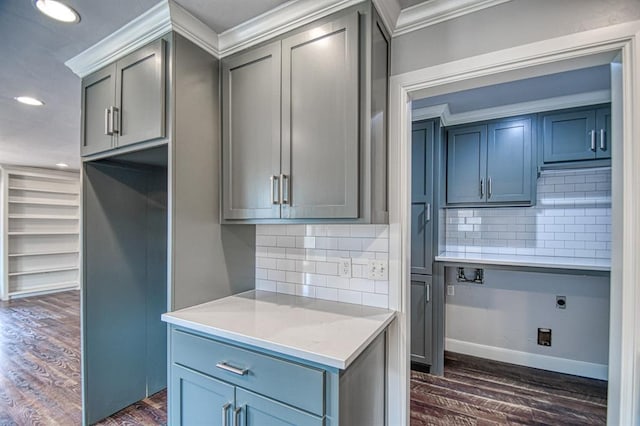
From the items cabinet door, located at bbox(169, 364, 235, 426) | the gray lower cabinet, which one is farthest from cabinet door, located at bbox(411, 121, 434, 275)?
cabinet door, located at bbox(169, 364, 235, 426)

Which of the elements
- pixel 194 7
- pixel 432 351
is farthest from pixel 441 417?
pixel 194 7

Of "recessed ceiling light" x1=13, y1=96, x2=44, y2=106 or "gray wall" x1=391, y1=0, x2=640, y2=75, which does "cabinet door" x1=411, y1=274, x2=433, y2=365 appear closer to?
"gray wall" x1=391, y1=0, x2=640, y2=75

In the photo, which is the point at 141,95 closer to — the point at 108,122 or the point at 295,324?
the point at 108,122

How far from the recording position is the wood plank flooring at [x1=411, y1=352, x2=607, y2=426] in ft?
6.94

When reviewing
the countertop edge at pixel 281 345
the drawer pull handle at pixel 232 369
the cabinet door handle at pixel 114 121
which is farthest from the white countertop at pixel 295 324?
the cabinet door handle at pixel 114 121

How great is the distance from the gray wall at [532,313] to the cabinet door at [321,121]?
7.54ft

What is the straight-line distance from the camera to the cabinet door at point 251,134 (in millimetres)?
1534

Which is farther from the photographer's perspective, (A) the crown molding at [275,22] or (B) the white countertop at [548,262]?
(B) the white countertop at [548,262]

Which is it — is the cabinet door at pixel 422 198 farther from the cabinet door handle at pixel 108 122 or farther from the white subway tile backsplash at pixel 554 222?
the cabinet door handle at pixel 108 122

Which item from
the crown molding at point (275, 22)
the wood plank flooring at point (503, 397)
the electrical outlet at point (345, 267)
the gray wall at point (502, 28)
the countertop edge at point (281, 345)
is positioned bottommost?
the wood plank flooring at point (503, 397)

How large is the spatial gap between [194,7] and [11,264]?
6581 millimetres

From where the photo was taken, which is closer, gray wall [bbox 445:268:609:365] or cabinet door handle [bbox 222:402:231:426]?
cabinet door handle [bbox 222:402:231:426]

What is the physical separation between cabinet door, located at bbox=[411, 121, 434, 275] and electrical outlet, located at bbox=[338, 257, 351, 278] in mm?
1211

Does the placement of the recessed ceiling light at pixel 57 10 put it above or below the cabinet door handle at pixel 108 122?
above
